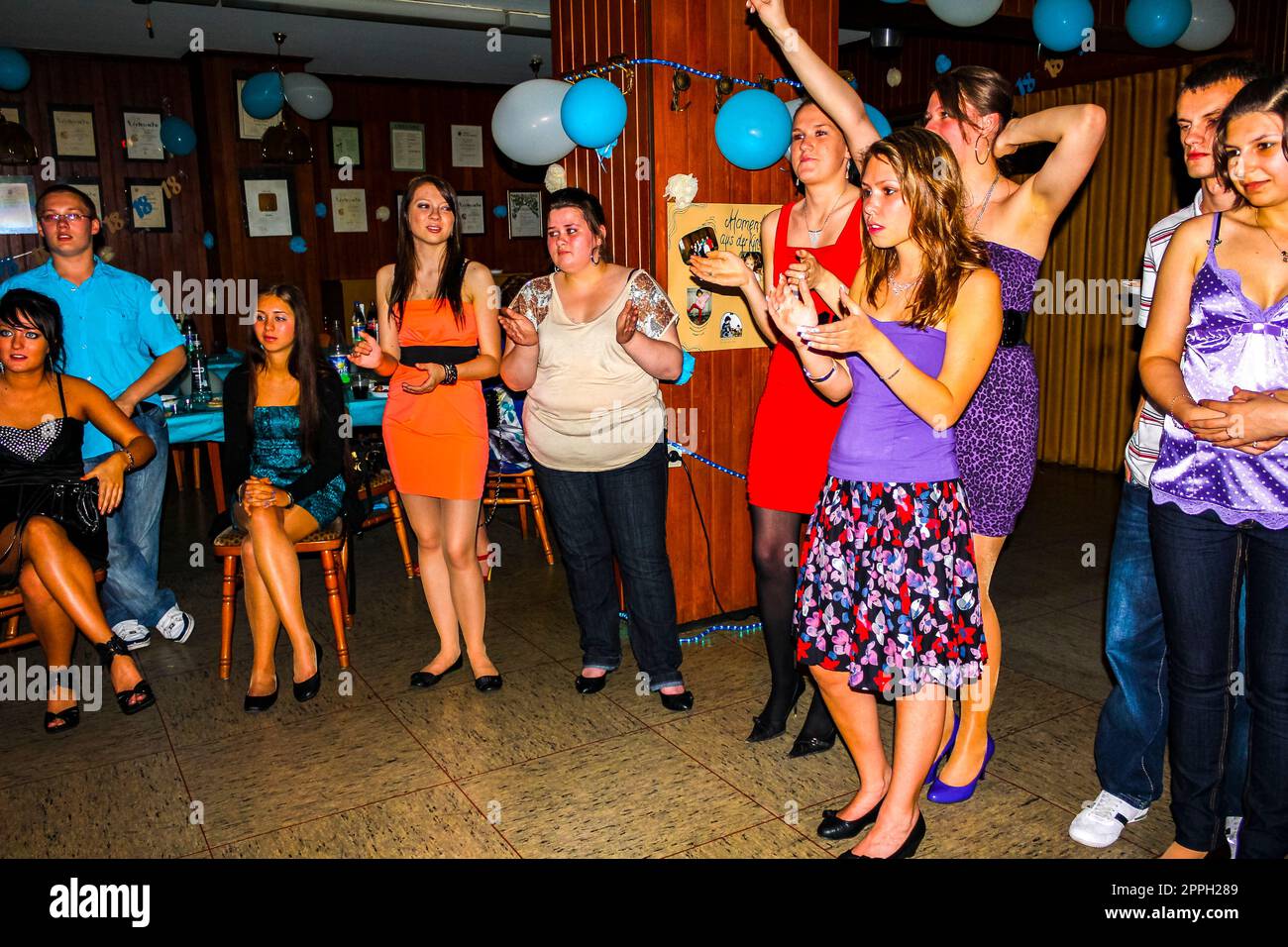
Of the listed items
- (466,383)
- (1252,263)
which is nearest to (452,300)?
(466,383)

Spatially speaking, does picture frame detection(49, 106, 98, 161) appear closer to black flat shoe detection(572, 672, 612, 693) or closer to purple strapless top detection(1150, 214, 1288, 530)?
black flat shoe detection(572, 672, 612, 693)

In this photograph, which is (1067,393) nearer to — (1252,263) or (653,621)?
(653,621)

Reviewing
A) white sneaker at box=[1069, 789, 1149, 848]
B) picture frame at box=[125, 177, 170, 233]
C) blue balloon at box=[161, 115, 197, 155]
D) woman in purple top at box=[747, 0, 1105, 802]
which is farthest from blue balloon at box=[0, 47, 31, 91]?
white sneaker at box=[1069, 789, 1149, 848]

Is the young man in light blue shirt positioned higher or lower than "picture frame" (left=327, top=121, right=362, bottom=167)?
lower

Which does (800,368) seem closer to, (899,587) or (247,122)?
(899,587)

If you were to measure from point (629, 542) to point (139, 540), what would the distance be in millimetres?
2032

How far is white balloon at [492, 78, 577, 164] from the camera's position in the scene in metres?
3.56

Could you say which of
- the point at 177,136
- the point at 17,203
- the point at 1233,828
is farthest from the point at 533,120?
the point at 17,203

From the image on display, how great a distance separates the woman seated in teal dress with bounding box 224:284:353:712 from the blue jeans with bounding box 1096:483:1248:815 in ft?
8.26

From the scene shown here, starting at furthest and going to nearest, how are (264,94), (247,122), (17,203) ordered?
(247,122) < (17,203) < (264,94)

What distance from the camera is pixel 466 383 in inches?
132

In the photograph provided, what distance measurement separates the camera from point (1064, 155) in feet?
7.57

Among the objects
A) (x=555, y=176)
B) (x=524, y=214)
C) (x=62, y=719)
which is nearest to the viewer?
(x=62, y=719)
